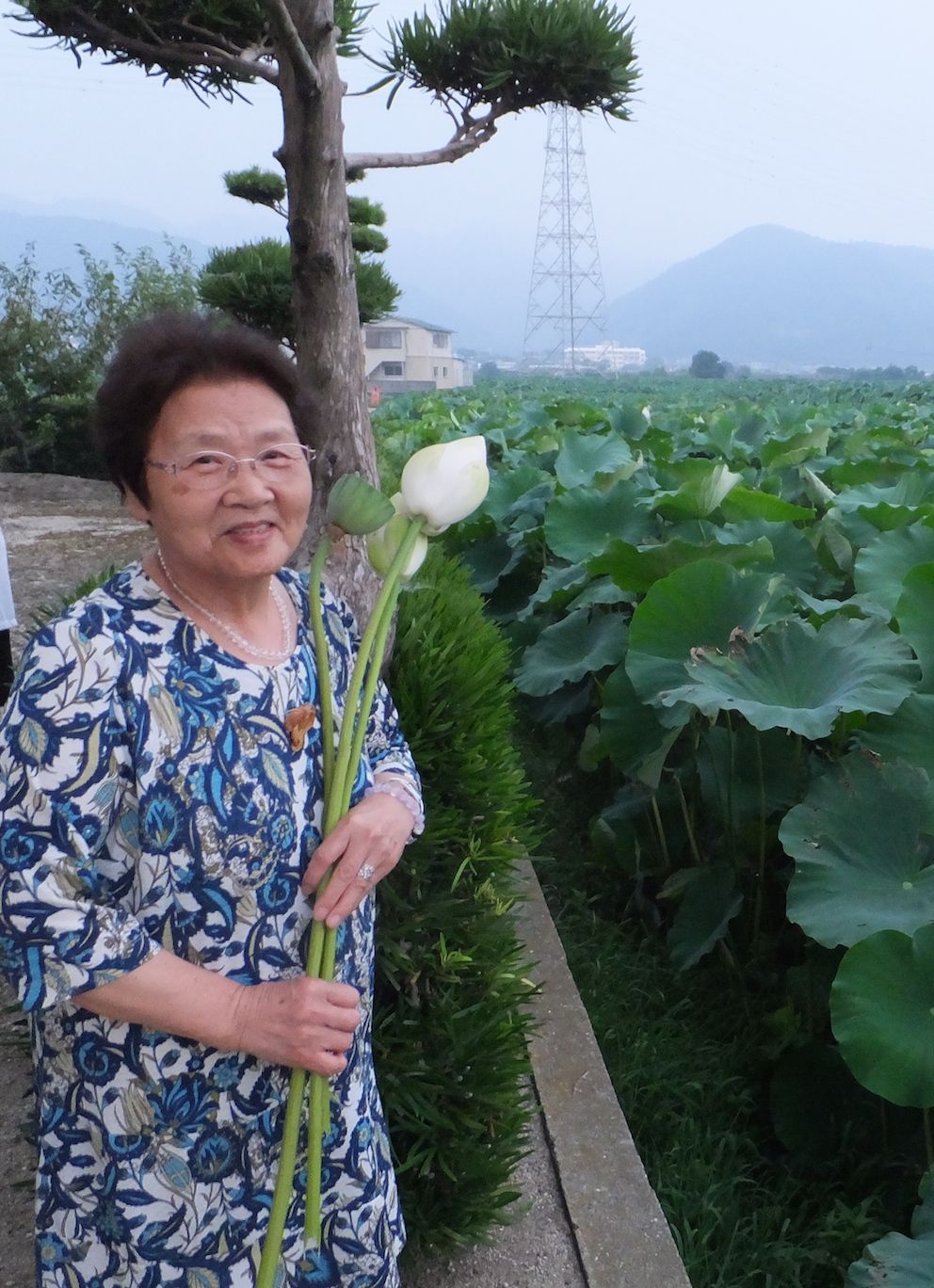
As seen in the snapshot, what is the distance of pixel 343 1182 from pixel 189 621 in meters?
0.61

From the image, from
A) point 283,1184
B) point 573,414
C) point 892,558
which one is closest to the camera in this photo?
point 283,1184

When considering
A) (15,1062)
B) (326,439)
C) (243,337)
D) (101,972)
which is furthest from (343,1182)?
(15,1062)

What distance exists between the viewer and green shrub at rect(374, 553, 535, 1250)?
148 centimetres

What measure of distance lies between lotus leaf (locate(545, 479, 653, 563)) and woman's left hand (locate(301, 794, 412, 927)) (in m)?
1.90

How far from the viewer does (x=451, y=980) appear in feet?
4.96

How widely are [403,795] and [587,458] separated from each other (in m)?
2.66

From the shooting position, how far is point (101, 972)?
2.76 feet

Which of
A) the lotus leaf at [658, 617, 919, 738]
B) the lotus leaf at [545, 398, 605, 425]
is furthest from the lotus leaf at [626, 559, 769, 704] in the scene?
the lotus leaf at [545, 398, 605, 425]

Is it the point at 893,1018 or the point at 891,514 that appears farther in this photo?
the point at 891,514

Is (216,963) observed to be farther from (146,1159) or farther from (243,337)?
(243,337)

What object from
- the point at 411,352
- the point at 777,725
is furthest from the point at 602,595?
the point at 411,352

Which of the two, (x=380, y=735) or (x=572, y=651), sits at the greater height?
(x=380, y=735)

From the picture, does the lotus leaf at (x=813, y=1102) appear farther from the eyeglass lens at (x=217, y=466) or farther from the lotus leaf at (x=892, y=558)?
the eyeglass lens at (x=217, y=466)

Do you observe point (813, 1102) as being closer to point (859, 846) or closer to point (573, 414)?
point (859, 846)
